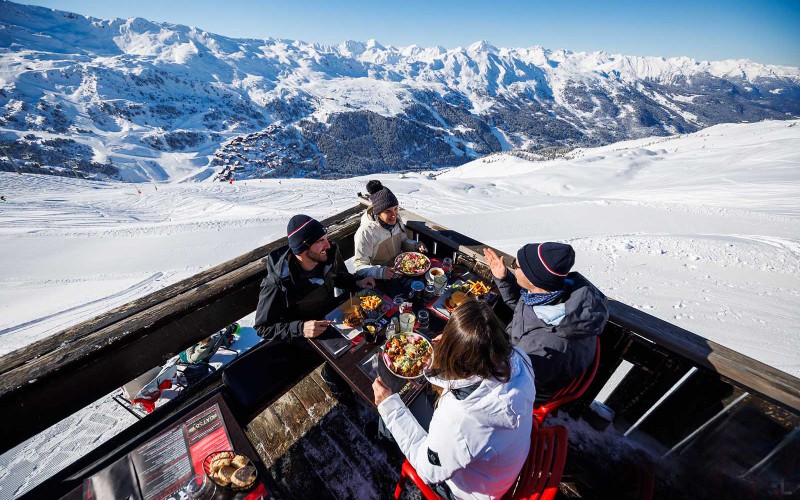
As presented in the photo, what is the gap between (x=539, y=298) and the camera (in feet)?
8.75

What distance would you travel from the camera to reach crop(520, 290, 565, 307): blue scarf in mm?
2604

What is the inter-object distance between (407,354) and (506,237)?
11.4 metres

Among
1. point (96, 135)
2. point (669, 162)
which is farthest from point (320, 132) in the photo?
Answer: point (669, 162)

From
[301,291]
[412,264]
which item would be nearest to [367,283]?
[412,264]

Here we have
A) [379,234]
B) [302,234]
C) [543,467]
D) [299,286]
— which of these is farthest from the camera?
[379,234]

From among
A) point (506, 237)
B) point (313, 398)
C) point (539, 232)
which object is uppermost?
point (313, 398)

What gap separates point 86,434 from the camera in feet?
13.8

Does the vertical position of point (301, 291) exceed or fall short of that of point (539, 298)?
it falls short

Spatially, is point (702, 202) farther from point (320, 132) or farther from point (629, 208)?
point (320, 132)

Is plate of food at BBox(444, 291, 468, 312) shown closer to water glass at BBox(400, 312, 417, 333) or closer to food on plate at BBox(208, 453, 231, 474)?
water glass at BBox(400, 312, 417, 333)

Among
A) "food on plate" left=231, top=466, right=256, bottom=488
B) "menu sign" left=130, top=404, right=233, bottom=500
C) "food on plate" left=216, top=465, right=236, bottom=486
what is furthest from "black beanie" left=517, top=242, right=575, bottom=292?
"menu sign" left=130, top=404, right=233, bottom=500

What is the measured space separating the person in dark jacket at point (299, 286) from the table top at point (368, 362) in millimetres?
344

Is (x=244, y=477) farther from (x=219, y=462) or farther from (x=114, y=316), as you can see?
(x=114, y=316)

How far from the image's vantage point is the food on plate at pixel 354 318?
305cm
